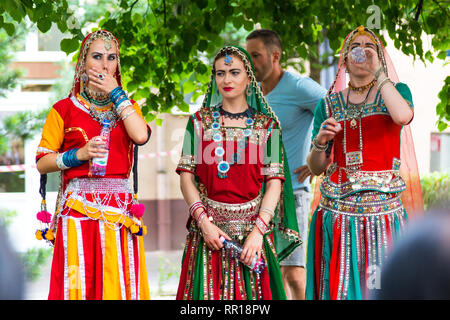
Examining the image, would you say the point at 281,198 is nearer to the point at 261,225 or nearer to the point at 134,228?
the point at 261,225

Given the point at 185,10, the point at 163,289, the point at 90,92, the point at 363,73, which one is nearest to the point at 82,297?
the point at 90,92

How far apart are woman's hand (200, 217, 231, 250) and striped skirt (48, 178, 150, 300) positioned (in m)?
0.38

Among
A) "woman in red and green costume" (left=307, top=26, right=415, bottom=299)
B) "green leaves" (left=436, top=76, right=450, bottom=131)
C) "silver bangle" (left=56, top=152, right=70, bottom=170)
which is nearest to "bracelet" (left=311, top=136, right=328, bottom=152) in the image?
"woman in red and green costume" (left=307, top=26, right=415, bottom=299)

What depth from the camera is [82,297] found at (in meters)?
2.95

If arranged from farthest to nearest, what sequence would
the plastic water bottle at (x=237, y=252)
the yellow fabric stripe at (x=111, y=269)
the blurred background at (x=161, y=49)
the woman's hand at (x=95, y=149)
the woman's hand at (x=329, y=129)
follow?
the blurred background at (x=161, y=49), the woman's hand at (x=329, y=129), the plastic water bottle at (x=237, y=252), the yellow fabric stripe at (x=111, y=269), the woman's hand at (x=95, y=149)

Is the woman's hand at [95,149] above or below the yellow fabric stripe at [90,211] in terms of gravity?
above

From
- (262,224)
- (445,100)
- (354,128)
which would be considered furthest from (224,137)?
(445,100)

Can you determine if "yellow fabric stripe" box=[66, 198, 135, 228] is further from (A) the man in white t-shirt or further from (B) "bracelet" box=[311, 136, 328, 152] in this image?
(A) the man in white t-shirt

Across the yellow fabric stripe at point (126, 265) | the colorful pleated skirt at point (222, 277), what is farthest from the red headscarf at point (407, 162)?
the yellow fabric stripe at point (126, 265)

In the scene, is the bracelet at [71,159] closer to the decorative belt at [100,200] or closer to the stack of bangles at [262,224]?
the decorative belt at [100,200]

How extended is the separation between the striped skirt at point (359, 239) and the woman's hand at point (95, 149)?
1276mm

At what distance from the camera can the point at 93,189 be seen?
303 cm

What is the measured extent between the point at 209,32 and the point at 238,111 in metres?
1.75

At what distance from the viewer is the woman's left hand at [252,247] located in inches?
121
